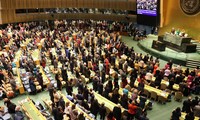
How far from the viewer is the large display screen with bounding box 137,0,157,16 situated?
2135 centimetres

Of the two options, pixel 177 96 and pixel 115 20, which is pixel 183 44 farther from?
pixel 115 20

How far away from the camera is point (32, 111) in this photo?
9.53 metres

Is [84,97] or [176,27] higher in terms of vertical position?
[176,27]

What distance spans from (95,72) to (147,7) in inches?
426

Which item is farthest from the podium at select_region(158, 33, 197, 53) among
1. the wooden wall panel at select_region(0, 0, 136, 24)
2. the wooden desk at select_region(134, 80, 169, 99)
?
the wooden wall panel at select_region(0, 0, 136, 24)

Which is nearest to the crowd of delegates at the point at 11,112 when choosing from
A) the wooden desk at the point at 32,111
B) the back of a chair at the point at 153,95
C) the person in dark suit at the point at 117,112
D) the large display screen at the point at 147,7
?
the wooden desk at the point at 32,111

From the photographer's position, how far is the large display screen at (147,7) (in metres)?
21.4

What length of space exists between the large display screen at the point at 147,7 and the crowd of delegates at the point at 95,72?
378cm

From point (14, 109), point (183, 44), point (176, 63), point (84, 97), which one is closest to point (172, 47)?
point (183, 44)

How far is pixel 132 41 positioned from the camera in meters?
24.9

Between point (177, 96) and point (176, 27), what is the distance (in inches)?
455

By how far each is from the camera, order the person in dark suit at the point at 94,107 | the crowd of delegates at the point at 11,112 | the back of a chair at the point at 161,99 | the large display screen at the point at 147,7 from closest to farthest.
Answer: the crowd of delegates at the point at 11,112 → the person in dark suit at the point at 94,107 → the back of a chair at the point at 161,99 → the large display screen at the point at 147,7

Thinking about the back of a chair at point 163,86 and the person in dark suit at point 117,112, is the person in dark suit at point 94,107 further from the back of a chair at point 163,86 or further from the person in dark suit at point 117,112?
the back of a chair at point 163,86

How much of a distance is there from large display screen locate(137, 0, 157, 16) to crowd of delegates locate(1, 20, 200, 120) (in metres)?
3.78
